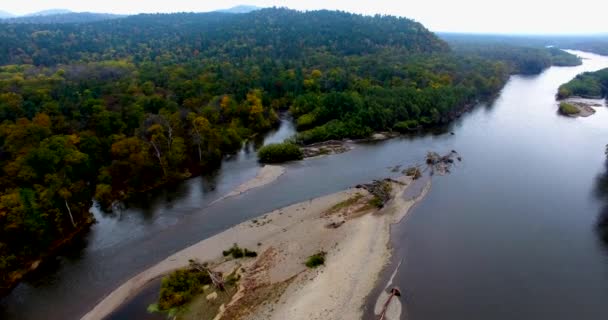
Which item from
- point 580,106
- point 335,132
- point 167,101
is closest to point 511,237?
point 335,132

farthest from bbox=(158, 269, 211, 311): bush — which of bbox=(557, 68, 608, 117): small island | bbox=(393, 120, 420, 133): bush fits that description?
bbox=(557, 68, 608, 117): small island

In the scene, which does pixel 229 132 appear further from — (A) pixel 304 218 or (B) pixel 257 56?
(B) pixel 257 56

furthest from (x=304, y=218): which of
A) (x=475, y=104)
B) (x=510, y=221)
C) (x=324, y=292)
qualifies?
(x=475, y=104)

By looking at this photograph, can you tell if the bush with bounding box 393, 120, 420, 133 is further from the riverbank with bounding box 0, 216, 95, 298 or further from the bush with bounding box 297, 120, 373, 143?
the riverbank with bounding box 0, 216, 95, 298

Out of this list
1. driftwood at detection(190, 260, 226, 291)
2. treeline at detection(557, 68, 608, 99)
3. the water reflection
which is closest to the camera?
driftwood at detection(190, 260, 226, 291)

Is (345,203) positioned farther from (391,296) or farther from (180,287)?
(180,287)

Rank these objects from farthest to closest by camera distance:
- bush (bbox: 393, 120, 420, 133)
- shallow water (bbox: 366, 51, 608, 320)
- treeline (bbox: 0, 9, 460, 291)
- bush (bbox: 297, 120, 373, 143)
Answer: bush (bbox: 393, 120, 420, 133)
bush (bbox: 297, 120, 373, 143)
treeline (bbox: 0, 9, 460, 291)
shallow water (bbox: 366, 51, 608, 320)

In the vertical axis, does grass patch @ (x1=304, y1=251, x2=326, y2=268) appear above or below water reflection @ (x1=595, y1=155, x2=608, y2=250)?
above

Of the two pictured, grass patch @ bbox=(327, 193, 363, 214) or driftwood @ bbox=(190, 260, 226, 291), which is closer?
driftwood @ bbox=(190, 260, 226, 291)
